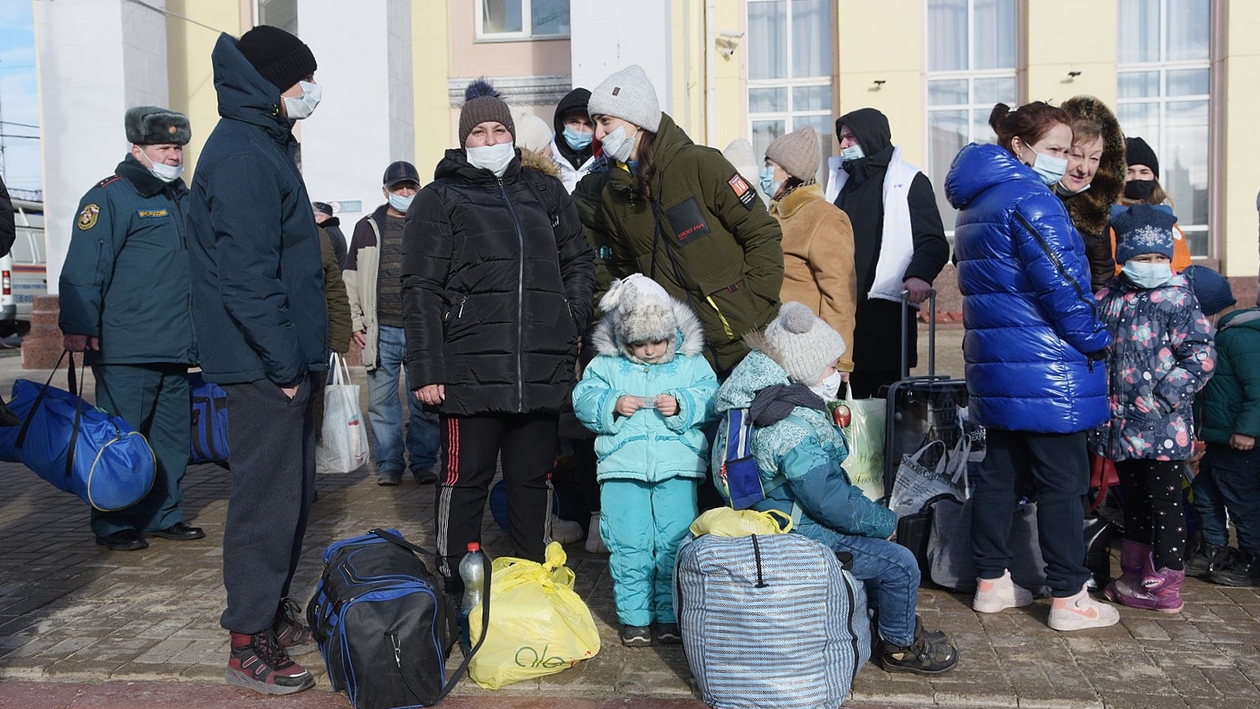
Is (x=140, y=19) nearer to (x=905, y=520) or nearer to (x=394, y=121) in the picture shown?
(x=394, y=121)

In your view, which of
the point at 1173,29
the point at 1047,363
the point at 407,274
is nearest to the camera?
the point at 1047,363

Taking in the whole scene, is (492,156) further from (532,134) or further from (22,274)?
(22,274)

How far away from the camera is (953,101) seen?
17219 mm

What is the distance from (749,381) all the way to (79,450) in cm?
341

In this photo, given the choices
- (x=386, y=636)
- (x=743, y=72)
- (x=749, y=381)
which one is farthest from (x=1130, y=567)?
(x=743, y=72)

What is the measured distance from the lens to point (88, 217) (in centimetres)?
580

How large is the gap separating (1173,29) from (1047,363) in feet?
47.7

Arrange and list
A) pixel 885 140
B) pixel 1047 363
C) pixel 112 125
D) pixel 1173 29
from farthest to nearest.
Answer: pixel 1173 29 → pixel 112 125 → pixel 885 140 → pixel 1047 363

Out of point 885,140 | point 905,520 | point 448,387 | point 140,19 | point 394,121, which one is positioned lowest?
point 905,520

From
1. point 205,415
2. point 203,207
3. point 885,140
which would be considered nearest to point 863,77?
point 885,140

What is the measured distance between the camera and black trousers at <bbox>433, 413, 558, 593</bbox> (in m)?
4.70

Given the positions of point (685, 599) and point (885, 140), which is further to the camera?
point (885, 140)

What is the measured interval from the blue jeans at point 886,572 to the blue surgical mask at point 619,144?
178cm

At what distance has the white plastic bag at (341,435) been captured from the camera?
6.30m
